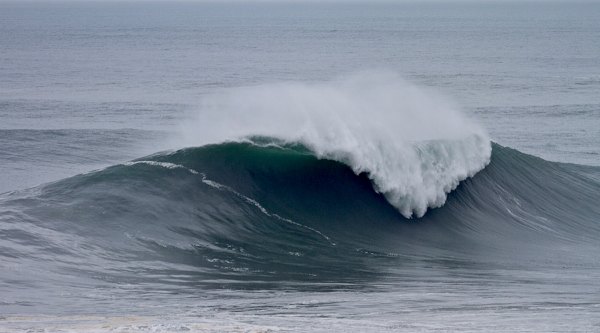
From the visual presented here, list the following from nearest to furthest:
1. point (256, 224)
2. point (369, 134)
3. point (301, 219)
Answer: point (256, 224)
point (301, 219)
point (369, 134)

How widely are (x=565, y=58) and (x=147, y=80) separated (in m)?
28.3

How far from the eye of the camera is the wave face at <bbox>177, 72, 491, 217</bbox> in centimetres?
1595

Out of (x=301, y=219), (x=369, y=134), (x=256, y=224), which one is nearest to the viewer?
(x=256, y=224)

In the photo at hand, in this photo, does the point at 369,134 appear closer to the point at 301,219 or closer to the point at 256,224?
the point at 301,219

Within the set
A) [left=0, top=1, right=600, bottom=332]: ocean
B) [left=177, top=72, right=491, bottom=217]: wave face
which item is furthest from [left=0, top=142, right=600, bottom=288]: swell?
[left=177, top=72, right=491, bottom=217]: wave face

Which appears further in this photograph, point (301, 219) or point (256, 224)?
point (301, 219)

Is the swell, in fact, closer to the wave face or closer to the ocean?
the ocean

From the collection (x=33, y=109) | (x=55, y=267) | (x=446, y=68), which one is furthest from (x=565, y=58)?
(x=55, y=267)

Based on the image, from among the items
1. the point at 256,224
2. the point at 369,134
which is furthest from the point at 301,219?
the point at 369,134

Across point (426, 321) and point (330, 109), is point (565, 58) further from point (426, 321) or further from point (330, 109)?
point (426, 321)

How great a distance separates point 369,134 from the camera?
657 inches

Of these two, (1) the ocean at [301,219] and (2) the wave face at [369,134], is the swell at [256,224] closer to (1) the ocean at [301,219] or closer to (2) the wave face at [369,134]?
(1) the ocean at [301,219]

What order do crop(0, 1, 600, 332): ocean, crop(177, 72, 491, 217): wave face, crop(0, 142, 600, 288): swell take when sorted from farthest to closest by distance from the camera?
crop(177, 72, 491, 217): wave face
crop(0, 142, 600, 288): swell
crop(0, 1, 600, 332): ocean

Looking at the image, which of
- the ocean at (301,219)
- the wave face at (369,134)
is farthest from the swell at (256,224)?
the wave face at (369,134)
